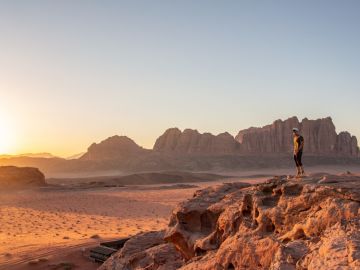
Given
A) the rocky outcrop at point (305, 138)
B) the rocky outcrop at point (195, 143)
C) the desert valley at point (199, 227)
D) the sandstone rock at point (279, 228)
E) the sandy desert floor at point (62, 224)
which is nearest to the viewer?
the sandstone rock at point (279, 228)

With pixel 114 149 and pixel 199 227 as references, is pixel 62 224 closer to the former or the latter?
pixel 199 227

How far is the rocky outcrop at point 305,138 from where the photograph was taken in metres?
117

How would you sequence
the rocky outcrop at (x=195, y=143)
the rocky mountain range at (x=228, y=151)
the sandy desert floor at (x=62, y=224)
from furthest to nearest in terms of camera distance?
1. the rocky outcrop at (x=195, y=143)
2. the rocky mountain range at (x=228, y=151)
3. the sandy desert floor at (x=62, y=224)

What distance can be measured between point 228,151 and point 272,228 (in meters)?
113

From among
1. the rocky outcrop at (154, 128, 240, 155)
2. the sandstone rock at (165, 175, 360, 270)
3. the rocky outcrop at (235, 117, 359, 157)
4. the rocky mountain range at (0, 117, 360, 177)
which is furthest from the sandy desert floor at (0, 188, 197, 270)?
the rocky outcrop at (235, 117, 359, 157)

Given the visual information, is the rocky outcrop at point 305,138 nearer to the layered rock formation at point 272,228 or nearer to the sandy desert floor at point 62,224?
the sandy desert floor at point 62,224

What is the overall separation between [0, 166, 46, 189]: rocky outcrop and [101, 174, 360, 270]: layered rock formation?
45.1m

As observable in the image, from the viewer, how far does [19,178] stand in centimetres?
5109

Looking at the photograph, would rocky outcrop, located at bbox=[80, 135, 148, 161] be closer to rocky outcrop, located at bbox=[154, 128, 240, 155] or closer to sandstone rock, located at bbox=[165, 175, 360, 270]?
rocky outcrop, located at bbox=[154, 128, 240, 155]

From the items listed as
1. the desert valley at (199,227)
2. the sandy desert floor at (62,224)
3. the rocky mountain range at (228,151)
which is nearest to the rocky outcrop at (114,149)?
the rocky mountain range at (228,151)

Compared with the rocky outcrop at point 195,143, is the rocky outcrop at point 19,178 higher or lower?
lower

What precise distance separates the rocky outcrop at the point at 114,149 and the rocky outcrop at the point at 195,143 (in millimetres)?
7441

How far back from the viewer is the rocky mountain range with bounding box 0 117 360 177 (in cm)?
10831

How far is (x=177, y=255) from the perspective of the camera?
8312 mm
